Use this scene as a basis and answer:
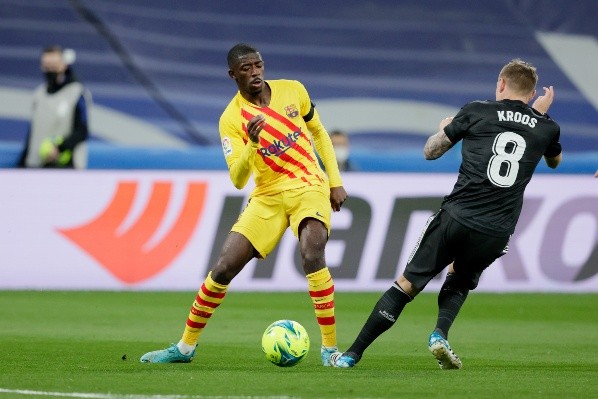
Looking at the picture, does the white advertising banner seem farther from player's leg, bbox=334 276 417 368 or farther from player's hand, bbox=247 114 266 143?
player's hand, bbox=247 114 266 143

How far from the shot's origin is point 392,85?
62.5 ft

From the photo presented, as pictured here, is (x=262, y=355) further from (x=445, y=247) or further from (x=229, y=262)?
(x=445, y=247)

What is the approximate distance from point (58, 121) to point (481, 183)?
8583 mm

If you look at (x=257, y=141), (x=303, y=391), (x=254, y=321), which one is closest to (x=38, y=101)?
(x=254, y=321)

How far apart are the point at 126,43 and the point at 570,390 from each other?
12.7m

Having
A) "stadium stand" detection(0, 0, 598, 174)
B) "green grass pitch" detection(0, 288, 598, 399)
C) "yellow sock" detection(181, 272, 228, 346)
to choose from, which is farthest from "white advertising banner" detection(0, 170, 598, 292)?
"yellow sock" detection(181, 272, 228, 346)

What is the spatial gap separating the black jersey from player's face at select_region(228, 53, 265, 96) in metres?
1.28

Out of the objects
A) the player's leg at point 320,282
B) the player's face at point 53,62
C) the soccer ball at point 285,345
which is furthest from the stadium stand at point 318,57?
the soccer ball at point 285,345

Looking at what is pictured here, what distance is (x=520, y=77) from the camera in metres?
7.84

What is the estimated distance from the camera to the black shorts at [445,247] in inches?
310

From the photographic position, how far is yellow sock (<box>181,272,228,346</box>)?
8.37 m

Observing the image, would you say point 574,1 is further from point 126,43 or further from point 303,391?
point 303,391

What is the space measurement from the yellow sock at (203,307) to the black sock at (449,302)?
52.4 inches

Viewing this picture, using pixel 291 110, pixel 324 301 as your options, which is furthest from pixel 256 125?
pixel 324 301
